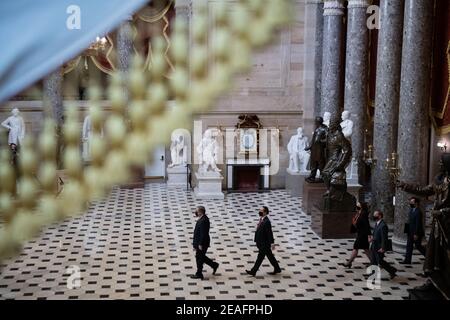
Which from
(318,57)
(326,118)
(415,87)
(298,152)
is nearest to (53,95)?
(415,87)

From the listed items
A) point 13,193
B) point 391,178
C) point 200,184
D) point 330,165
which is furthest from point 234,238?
point 13,193

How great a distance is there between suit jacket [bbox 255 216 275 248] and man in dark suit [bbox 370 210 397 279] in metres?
1.63

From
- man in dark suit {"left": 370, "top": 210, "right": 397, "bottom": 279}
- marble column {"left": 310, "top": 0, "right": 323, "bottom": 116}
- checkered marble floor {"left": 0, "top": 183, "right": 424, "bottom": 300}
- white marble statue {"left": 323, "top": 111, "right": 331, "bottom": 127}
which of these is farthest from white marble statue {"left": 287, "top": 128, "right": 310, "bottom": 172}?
man in dark suit {"left": 370, "top": 210, "right": 397, "bottom": 279}

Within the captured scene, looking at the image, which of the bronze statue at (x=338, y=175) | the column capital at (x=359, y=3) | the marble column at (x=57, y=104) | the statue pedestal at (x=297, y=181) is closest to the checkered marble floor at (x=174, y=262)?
the bronze statue at (x=338, y=175)

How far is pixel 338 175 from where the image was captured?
13.7 metres

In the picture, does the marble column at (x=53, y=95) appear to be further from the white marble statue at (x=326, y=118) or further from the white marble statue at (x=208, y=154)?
the white marble statue at (x=208, y=154)

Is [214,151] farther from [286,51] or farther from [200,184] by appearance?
[286,51]

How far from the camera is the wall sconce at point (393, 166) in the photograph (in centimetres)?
1238

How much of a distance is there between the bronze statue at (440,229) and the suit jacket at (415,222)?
2.53 metres

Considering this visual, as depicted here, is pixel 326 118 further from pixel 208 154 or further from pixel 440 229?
pixel 440 229

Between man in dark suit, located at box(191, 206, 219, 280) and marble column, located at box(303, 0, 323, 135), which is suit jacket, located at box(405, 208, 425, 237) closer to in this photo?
man in dark suit, located at box(191, 206, 219, 280)

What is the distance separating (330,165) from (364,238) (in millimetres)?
2722

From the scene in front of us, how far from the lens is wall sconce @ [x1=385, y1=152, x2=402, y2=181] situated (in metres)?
12.4

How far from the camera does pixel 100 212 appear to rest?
16.4 meters
